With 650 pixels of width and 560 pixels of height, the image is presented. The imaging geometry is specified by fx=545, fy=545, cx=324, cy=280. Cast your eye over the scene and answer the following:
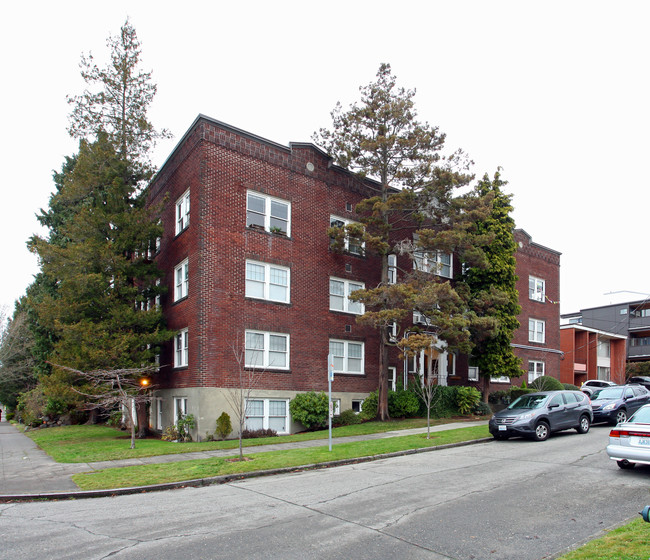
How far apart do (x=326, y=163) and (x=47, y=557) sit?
2028 centimetres

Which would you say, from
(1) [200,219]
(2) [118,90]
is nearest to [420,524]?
(1) [200,219]

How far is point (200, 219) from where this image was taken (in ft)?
67.7

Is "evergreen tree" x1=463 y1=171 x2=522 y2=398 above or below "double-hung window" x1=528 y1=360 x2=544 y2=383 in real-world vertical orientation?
above

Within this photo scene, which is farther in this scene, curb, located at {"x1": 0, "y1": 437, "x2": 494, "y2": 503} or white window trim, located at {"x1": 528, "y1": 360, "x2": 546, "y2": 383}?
white window trim, located at {"x1": 528, "y1": 360, "x2": 546, "y2": 383}

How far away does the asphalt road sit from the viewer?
6.84 meters

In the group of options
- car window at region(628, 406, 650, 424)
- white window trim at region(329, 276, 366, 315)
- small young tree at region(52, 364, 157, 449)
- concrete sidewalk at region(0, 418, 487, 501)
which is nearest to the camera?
concrete sidewalk at region(0, 418, 487, 501)

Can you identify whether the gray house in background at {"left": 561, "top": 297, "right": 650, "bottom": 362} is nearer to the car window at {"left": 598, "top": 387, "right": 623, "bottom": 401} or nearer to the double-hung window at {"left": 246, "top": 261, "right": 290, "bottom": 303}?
the car window at {"left": 598, "top": 387, "right": 623, "bottom": 401}

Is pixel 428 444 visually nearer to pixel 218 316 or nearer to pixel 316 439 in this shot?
pixel 316 439

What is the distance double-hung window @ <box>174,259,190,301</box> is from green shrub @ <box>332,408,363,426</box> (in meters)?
8.11

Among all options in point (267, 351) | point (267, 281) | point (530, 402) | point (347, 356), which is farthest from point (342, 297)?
point (530, 402)

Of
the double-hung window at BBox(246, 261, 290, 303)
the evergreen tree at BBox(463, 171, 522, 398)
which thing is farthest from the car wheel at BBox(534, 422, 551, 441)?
the double-hung window at BBox(246, 261, 290, 303)

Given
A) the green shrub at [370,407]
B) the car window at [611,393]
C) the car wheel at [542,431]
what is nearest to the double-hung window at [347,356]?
the green shrub at [370,407]

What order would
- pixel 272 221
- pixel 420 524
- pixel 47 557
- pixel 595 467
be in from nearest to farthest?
1. pixel 47 557
2. pixel 420 524
3. pixel 595 467
4. pixel 272 221

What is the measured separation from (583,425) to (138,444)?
15439 millimetres
